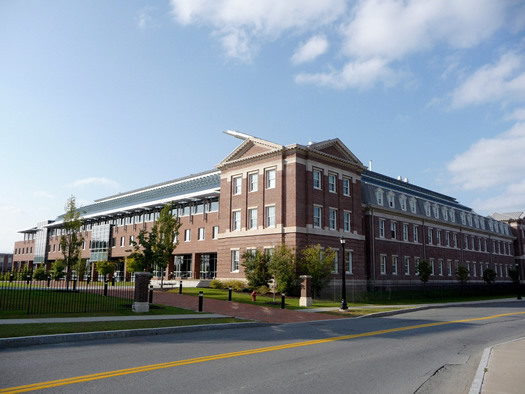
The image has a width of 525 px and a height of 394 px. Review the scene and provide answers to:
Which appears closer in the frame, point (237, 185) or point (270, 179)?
point (270, 179)

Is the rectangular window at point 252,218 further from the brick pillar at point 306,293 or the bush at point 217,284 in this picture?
the brick pillar at point 306,293

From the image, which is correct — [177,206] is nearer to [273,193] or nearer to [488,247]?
[273,193]

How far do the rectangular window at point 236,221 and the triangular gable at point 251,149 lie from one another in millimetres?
5436

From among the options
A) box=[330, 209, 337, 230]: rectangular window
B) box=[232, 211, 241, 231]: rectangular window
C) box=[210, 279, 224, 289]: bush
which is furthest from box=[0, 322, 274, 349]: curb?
box=[232, 211, 241, 231]: rectangular window

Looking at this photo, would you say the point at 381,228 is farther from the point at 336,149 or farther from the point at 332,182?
the point at 336,149

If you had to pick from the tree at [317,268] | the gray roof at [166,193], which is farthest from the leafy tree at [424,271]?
the gray roof at [166,193]

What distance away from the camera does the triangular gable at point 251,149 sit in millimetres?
39656

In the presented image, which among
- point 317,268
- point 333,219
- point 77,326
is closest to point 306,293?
point 317,268

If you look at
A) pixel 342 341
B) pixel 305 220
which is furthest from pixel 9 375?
pixel 305 220

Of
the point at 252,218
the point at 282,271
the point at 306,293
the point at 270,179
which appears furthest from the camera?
the point at 252,218

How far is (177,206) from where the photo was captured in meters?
57.9

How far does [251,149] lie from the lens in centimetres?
4194

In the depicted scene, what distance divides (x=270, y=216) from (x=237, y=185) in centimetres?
579

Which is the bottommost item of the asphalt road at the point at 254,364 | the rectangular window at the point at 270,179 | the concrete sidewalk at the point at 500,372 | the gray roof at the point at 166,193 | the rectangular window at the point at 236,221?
the asphalt road at the point at 254,364
